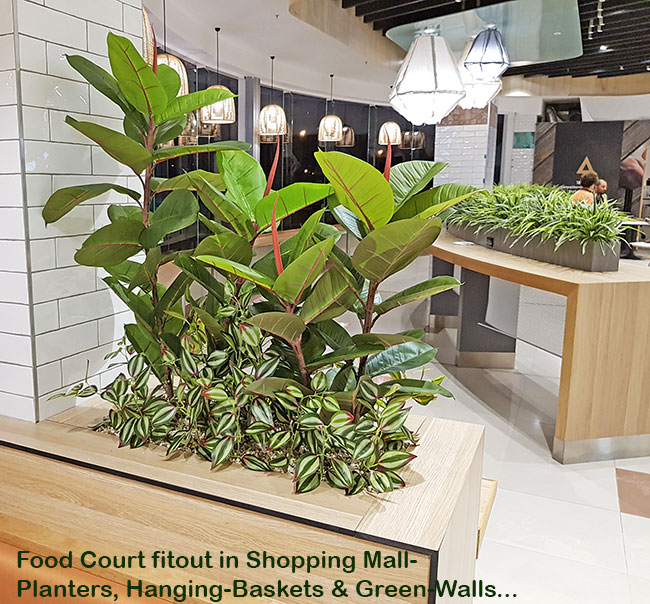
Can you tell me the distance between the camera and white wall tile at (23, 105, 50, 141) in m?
1.39

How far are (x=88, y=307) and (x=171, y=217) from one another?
439mm

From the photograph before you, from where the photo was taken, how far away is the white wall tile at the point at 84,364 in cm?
156

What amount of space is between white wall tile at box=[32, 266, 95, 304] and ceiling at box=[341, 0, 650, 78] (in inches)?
181

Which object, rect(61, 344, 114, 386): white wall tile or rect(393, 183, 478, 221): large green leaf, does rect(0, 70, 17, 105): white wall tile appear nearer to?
rect(61, 344, 114, 386): white wall tile

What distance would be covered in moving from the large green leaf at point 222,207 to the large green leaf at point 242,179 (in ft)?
0.07

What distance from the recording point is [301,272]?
3.43 ft

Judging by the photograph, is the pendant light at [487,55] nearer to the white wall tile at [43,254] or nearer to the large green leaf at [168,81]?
the large green leaf at [168,81]

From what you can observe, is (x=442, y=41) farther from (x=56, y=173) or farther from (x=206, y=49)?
(x=56, y=173)

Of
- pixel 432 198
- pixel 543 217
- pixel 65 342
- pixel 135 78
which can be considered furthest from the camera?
pixel 543 217

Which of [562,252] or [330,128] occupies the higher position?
[330,128]

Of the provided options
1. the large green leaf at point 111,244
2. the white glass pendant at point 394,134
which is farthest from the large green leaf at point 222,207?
the white glass pendant at point 394,134

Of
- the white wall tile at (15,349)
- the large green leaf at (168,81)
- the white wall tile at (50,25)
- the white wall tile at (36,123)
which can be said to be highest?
the white wall tile at (50,25)

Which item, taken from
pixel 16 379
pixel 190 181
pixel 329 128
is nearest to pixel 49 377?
pixel 16 379

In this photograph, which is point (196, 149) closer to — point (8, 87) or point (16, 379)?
point (8, 87)
